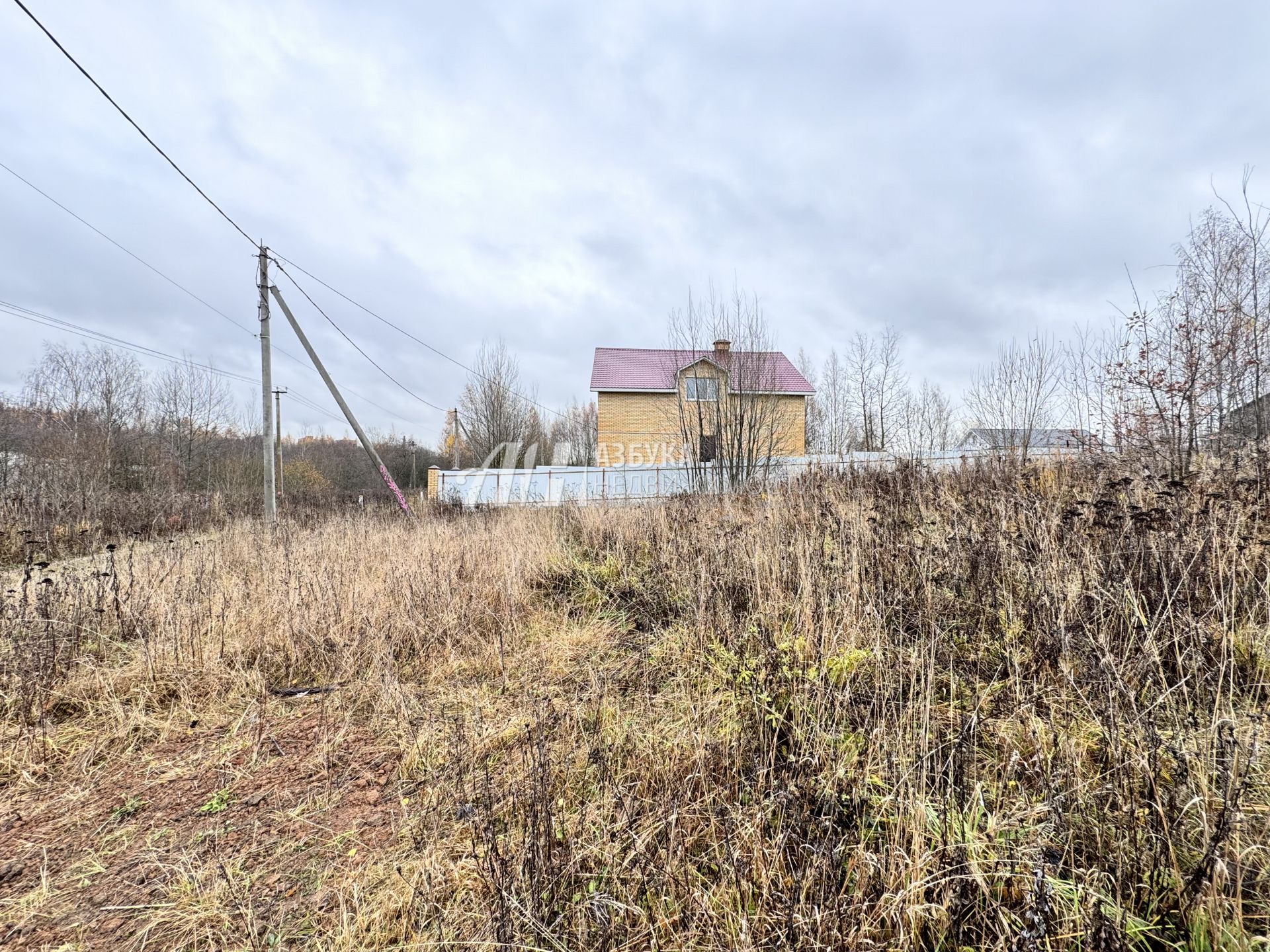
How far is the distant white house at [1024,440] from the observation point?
665 cm

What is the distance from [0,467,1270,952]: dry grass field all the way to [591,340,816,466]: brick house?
6158mm

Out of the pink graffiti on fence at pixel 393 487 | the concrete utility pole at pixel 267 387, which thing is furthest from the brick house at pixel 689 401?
the concrete utility pole at pixel 267 387

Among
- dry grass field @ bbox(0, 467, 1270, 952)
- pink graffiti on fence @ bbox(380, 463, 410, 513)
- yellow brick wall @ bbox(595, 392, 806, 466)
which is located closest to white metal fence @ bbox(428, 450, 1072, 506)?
pink graffiti on fence @ bbox(380, 463, 410, 513)

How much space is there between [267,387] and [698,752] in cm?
1040

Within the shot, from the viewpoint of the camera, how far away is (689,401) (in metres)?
A: 11.5

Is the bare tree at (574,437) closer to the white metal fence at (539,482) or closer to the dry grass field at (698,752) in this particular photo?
the white metal fence at (539,482)

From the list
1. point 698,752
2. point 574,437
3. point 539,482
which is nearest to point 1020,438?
point 698,752

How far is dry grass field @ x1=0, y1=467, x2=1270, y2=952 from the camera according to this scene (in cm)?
126

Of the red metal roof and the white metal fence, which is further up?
the red metal roof

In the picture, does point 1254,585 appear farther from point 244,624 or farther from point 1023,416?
point 1023,416

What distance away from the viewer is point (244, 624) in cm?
350

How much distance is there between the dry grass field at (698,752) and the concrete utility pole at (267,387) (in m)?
5.58

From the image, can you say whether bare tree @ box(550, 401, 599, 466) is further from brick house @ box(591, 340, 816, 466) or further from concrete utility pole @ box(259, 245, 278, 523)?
concrete utility pole @ box(259, 245, 278, 523)

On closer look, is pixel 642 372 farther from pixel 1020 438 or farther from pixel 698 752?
pixel 698 752
